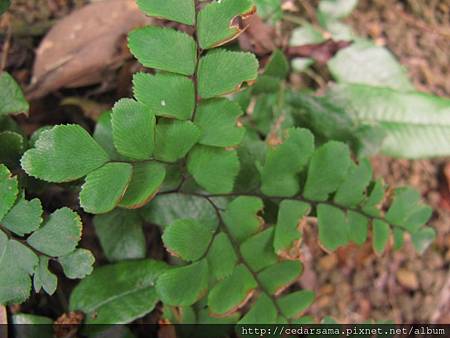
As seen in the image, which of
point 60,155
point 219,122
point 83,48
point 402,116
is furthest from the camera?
point 402,116

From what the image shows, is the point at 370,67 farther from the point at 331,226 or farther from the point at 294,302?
the point at 294,302

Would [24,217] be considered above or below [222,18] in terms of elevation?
below

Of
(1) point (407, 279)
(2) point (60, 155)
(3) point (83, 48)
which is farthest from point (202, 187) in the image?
(1) point (407, 279)

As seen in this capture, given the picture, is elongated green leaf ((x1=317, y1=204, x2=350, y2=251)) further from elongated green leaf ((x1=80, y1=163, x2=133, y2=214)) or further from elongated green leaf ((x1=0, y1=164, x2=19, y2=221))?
elongated green leaf ((x1=0, y1=164, x2=19, y2=221))


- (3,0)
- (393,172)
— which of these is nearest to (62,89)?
(3,0)

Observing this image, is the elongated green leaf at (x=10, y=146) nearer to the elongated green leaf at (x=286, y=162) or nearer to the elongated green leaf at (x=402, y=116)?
the elongated green leaf at (x=286, y=162)

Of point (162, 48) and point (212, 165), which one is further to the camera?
point (212, 165)
